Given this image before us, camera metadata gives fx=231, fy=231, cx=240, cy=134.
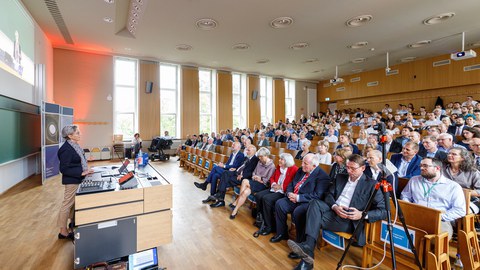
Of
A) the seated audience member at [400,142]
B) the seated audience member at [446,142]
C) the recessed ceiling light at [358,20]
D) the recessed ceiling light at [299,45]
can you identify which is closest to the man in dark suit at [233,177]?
the seated audience member at [446,142]

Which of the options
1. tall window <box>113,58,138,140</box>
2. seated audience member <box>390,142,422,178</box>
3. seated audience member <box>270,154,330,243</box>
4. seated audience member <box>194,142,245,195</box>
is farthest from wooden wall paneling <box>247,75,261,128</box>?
seated audience member <box>270,154,330,243</box>

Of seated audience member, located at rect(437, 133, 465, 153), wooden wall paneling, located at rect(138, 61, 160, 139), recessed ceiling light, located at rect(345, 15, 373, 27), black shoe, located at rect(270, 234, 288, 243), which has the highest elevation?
recessed ceiling light, located at rect(345, 15, 373, 27)

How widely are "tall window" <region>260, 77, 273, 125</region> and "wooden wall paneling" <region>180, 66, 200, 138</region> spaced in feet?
13.1

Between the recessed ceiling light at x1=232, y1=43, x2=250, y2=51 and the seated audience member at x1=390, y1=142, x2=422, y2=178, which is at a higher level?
the recessed ceiling light at x1=232, y1=43, x2=250, y2=51

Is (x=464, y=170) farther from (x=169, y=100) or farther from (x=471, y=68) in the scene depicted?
(x=169, y=100)

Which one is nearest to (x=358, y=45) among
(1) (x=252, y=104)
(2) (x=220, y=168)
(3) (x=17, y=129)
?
(1) (x=252, y=104)

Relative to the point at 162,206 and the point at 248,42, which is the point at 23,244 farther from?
the point at 248,42

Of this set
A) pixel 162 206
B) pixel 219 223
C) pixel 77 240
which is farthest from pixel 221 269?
pixel 77 240

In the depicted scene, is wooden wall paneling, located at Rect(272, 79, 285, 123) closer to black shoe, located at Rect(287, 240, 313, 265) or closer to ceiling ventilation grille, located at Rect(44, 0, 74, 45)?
ceiling ventilation grille, located at Rect(44, 0, 74, 45)

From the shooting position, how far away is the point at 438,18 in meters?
6.13

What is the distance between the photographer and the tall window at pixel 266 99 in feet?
43.8

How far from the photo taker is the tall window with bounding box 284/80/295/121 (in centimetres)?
1434

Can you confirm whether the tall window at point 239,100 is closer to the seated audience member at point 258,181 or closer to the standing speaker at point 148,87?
the standing speaker at point 148,87

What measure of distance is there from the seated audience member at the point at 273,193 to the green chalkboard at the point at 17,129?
16.6 feet
